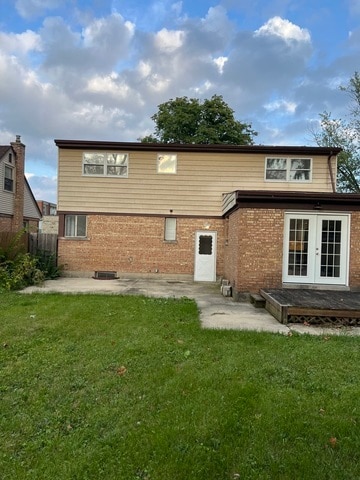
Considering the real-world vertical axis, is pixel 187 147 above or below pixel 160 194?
above

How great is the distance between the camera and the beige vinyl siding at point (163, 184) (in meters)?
14.4

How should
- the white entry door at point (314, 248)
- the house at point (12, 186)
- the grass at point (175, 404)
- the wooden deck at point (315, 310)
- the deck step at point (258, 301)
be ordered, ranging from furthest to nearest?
the house at point (12, 186) < the white entry door at point (314, 248) < the deck step at point (258, 301) < the wooden deck at point (315, 310) < the grass at point (175, 404)

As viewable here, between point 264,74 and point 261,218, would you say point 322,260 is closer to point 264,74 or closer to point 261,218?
point 261,218

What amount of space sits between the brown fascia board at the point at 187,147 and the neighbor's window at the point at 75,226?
2804 millimetres

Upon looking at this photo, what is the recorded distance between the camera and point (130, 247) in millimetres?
14617

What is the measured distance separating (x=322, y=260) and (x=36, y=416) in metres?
8.38

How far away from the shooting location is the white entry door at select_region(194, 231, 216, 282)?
14422mm

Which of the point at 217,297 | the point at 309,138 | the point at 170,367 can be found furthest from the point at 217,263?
the point at 309,138

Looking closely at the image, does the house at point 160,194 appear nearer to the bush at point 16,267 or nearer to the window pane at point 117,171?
the window pane at point 117,171

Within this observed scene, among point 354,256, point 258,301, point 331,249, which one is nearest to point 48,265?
point 258,301

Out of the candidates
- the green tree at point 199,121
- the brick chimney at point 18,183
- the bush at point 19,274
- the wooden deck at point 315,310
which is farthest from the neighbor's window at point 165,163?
the green tree at point 199,121

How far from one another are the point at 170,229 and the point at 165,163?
8.71ft

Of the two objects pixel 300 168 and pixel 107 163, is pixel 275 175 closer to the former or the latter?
pixel 300 168

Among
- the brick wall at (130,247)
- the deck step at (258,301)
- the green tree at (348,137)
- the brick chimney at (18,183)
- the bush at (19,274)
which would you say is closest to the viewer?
the deck step at (258,301)
